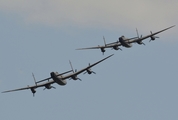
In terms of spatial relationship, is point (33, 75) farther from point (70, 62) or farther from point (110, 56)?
point (110, 56)

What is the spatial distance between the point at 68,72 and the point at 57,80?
438cm

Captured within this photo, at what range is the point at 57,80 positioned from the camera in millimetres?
191500

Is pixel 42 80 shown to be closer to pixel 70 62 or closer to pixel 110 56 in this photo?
pixel 70 62

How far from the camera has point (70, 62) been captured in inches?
7682

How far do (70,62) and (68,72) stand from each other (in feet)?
11.8

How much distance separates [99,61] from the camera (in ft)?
650

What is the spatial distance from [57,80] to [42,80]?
29.0 ft

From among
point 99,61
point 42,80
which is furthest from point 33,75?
point 99,61

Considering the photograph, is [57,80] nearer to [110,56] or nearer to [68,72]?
[68,72]

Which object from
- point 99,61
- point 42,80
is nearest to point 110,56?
point 99,61

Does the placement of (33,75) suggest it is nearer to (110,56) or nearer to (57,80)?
(57,80)

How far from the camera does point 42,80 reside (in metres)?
199

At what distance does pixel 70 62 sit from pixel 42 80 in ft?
36.3
